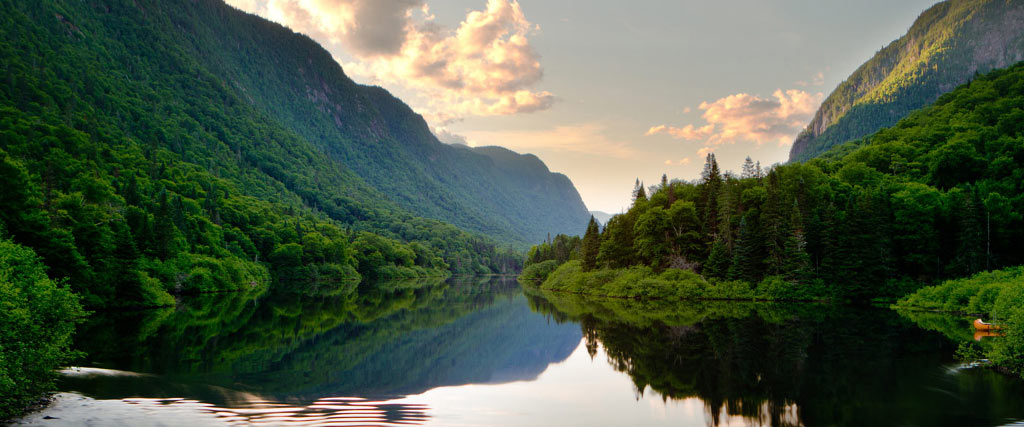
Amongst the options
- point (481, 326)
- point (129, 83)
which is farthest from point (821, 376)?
point (129, 83)

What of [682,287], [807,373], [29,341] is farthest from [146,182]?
[807,373]

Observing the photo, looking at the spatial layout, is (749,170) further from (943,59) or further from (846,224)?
(943,59)

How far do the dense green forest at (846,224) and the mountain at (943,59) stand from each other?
106 meters

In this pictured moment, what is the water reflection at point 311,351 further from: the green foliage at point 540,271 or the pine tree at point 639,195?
the green foliage at point 540,271

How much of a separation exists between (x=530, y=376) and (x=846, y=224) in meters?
48.3

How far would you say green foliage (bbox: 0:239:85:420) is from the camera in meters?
11.3

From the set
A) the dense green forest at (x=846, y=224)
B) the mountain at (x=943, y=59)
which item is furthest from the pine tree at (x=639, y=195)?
the mountain at (x=943, y=59)

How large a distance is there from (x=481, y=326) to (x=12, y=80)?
97.6m

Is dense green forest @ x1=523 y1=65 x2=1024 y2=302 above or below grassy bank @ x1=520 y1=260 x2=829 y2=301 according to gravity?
above

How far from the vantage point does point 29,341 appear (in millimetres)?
12320

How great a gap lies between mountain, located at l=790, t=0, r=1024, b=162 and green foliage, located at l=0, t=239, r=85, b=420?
197 m

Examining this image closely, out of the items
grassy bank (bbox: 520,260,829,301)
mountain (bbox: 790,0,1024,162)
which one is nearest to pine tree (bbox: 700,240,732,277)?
grassy bank (bbox: 520,260,829,301)

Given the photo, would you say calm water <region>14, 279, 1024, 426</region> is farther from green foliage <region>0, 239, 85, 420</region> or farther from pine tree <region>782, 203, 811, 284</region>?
pine tree <region>782, 203, 811, 284</region>

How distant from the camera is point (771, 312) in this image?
42.7 metres
